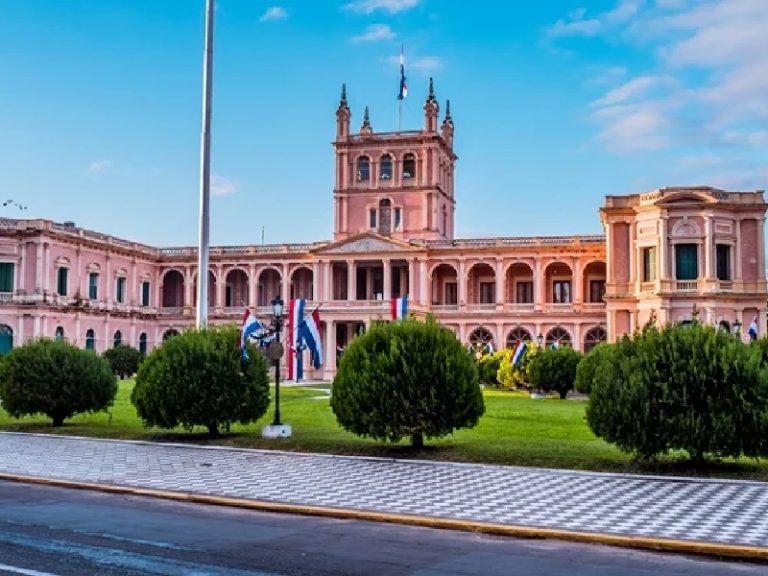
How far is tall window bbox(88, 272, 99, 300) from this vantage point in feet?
204

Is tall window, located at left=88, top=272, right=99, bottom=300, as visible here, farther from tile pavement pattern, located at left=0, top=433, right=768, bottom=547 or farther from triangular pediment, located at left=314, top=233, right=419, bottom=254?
tile pavement pattern, located at left=0, top=433, right=768, bottom=547

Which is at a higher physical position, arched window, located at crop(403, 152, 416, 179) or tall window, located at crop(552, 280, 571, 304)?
arched window, located at crop(403, 152, 416, 179)

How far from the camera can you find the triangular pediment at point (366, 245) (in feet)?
209

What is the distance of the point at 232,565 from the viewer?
883 centimetres

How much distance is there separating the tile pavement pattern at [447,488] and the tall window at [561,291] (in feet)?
158

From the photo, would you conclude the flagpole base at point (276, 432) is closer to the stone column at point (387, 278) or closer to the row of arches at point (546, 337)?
the row of arches at point (546, 337)

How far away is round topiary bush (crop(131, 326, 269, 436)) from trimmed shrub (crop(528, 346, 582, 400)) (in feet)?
65.8

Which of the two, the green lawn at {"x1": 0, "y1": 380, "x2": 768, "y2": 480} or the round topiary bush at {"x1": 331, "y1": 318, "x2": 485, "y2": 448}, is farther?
the round topiary bush at {"x1": 331, "y1": 318, "x2": 485, "y2": 448}

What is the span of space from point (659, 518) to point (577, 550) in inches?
74.3

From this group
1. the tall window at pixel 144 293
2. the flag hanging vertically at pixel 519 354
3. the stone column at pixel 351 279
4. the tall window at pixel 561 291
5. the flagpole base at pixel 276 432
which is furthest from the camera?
the tall window at pixel 144 293

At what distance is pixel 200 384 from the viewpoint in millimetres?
19359

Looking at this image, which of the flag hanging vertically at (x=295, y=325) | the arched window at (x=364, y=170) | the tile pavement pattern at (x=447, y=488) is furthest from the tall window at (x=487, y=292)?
the tile pavement pattern at (x=447, y=488)

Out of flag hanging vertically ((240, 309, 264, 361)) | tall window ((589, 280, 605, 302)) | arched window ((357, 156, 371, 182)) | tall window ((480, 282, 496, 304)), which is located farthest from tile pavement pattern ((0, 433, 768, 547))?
arched window ((357, 156, 371, 182))

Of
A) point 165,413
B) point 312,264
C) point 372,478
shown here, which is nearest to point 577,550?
point 372,478
